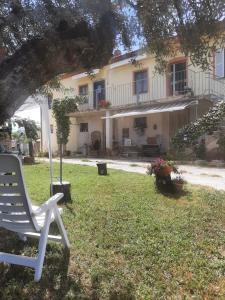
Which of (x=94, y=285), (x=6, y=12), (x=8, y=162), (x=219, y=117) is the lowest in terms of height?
(x=94, y=285)

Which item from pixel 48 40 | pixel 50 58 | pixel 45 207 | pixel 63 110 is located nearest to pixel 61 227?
pixel 45 207

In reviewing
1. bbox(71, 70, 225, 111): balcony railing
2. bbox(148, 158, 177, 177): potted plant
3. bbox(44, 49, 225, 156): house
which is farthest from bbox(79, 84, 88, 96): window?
bbox(148, 158, 177, 177): potted plant

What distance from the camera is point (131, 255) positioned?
471 centimetres

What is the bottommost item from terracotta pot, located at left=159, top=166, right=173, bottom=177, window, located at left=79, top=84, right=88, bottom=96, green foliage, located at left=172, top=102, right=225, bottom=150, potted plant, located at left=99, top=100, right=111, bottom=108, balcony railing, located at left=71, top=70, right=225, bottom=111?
terracotta pot, located at left=159, top=166, right=173, bottom=177

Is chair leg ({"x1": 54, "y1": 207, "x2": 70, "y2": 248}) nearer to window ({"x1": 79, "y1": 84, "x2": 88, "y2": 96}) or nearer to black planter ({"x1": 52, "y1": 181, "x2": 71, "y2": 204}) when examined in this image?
black planter ({"x1": 52, "y1": 181, "x2": 71, "y2": 204})

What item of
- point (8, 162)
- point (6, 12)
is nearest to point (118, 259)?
point (8, 162)

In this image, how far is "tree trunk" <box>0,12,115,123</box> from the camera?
4309mm

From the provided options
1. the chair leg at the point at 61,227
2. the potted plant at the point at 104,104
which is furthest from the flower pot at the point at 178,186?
the potted plant at the point at 104,104

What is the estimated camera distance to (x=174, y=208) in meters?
7.27

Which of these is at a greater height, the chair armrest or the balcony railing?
the balcony railing

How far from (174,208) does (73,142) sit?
67.0ft

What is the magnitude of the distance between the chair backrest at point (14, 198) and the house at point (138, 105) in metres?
14.5

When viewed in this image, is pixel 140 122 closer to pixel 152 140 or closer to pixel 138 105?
pixel 152 140

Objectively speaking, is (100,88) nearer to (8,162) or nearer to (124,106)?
(124,106)
